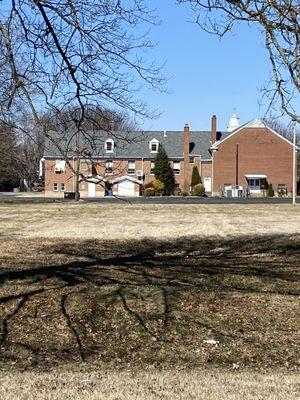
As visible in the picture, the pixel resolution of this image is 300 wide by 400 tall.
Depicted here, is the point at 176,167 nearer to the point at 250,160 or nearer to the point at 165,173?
the point at 165,173

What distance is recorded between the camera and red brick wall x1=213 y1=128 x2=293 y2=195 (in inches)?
2842

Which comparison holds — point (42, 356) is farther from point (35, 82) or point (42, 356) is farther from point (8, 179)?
point (8, 179)

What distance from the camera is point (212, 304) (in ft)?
27.9

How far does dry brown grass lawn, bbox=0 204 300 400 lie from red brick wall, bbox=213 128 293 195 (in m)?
59.0

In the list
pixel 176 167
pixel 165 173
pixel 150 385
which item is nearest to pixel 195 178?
pixel 165 173

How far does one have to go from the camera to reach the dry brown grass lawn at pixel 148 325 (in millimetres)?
5148

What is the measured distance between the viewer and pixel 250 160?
72750 mm

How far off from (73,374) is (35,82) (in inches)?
175

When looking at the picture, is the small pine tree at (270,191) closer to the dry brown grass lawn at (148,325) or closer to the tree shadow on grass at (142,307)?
the dry brown grass lawn at (148,325)

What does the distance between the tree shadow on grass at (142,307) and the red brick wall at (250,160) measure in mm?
59743

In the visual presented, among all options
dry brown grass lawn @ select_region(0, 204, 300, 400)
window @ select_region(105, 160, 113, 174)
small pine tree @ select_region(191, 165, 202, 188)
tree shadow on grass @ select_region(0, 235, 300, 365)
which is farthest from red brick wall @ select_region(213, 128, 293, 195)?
window @ select_region(105, 160, 113, 174)

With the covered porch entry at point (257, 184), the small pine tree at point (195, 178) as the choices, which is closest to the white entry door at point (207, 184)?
the small pine tree at point (195, 178)

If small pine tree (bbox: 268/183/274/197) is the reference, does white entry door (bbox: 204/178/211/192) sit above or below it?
above

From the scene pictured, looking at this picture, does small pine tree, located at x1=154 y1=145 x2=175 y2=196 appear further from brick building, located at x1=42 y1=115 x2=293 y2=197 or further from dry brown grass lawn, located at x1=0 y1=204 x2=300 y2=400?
dry brown grass lawn, located at x1=0 y1=204 x2=300 y2=400
